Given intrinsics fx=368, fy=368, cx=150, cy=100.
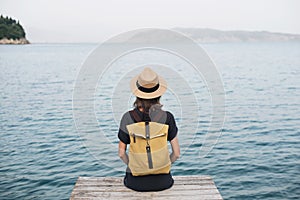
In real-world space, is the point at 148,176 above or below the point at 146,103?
below

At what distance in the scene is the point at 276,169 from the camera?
36.3 ft

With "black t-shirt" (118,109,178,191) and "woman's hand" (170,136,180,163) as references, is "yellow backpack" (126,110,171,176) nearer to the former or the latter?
"black t-shirt" (118,109,178,191)

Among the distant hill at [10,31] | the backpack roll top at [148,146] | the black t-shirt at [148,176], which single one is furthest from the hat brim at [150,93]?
the distant hill at [10,31]

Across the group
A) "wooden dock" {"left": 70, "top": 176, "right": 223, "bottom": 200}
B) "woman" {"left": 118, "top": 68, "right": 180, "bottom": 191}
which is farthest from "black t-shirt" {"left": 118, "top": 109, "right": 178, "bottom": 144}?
"wooden dock" {"left": 70, "top": 176, "right": 223, "bottom": 200}

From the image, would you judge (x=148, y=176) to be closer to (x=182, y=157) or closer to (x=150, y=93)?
(x=150, y=93)

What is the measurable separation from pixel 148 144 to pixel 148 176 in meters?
0.69

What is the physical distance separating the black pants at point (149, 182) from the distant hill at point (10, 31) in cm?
16374

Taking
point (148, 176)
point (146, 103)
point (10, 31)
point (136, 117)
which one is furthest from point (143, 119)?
point (10, 31)

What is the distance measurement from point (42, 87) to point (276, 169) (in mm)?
24328

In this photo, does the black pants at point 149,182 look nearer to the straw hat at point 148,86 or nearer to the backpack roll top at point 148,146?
the backpack roll top at point 148,146

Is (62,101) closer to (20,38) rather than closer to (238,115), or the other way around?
(238,115)

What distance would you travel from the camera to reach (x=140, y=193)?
17.8 feet

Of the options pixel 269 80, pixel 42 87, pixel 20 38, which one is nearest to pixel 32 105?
pixel 42 87

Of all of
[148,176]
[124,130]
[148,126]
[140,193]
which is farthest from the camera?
[140,193]
